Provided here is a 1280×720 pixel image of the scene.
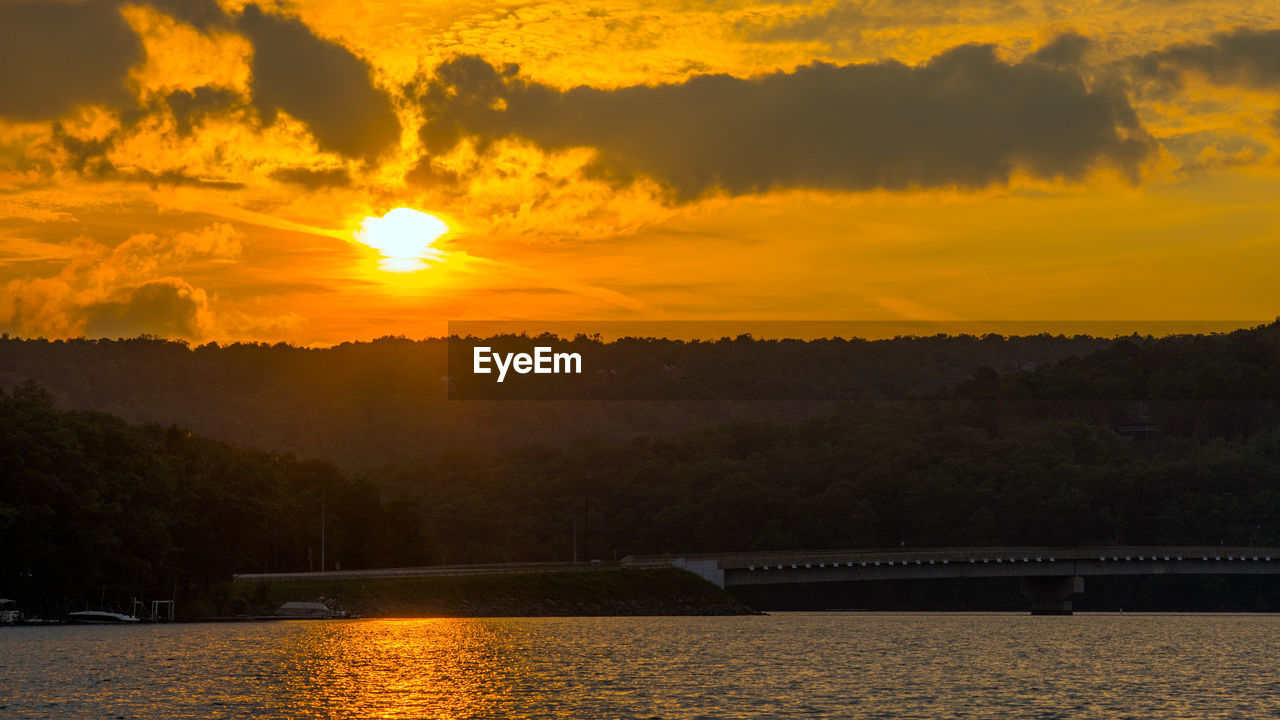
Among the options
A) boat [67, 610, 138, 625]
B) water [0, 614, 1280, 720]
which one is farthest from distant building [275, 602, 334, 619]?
boat [67, 610, 138, 625]

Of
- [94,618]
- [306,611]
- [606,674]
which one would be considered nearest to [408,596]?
[306,611]

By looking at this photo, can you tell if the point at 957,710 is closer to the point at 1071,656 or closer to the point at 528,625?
the point at 1071,656

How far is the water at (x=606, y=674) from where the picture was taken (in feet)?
281

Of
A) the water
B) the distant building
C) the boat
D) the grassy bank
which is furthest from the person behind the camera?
the grassy bank

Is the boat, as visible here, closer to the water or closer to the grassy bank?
the water

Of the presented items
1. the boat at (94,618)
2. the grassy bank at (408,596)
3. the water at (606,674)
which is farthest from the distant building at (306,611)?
the boat at (94,618)

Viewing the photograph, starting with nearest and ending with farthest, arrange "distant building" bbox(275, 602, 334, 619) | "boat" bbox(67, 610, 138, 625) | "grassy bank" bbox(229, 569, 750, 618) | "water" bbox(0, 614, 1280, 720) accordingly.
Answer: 1. "water" bbox(0, 614, 1280, 720)
2. "boat" bbox(67, 610, 138, 625)
3. "distant building" bbox(275, 602, 334, 619)
4. "grassy bank" bbox(229, 569, 750, 618)

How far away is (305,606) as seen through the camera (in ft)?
568

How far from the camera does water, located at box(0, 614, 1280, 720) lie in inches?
3376

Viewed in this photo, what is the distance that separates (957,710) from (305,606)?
100 metres

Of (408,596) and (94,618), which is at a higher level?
(408,596)

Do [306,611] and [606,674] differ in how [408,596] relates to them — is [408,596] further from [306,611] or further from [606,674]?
[606,674]

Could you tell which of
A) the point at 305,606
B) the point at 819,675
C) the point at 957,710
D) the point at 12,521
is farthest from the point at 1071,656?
the point at 12,521

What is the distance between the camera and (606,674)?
10656cm
